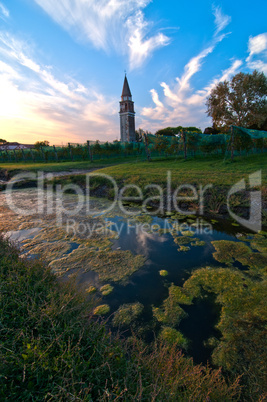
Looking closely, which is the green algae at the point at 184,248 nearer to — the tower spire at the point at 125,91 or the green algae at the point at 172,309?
the green algae at the point at 172,309

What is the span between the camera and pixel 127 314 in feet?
9.08

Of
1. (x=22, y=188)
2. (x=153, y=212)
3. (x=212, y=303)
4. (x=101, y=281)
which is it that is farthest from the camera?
(x=22, y=188)

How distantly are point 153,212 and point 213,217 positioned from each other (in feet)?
6.93

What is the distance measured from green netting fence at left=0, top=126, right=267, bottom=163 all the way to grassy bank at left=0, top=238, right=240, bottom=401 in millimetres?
13937

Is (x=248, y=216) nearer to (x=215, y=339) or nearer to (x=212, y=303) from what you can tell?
(x=212, y=303)

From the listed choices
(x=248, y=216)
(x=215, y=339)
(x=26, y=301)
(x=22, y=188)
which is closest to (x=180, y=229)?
(x=248, y=216)

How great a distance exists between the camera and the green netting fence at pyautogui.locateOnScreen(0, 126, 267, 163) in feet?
46.7

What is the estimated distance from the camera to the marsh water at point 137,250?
2.75 metres

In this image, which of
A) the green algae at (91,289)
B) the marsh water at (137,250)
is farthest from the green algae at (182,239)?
the green algae at (91,289)

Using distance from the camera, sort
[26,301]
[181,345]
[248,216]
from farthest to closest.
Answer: [248,216], [181,345], [26,301]

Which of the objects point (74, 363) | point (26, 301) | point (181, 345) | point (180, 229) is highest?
point (26, 301)

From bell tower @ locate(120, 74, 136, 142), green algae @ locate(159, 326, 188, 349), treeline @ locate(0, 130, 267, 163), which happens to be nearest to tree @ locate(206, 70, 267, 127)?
treeline @ locate(0, 130, 267, 163)

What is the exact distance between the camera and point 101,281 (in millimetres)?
3473

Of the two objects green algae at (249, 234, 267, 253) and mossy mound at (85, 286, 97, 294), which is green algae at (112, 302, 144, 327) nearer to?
mossy mound at (85, 286, 97, 294)
